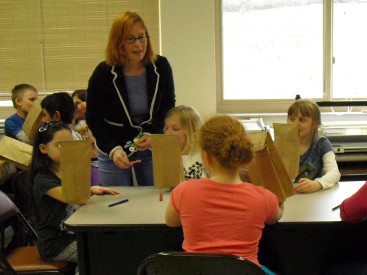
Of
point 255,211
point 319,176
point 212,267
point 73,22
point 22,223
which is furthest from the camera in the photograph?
point 73,22

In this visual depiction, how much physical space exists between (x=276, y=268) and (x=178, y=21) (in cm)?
236

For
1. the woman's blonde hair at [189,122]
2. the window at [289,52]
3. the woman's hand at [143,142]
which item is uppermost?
the window at [289,52]

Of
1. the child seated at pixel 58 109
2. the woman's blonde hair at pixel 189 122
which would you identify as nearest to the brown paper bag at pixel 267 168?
the woman's blonde hair at pixel 189 122

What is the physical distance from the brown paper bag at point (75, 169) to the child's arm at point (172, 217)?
0.42m

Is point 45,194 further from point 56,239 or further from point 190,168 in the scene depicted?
point 190,168

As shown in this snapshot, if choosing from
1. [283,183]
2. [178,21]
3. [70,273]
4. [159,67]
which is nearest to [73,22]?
[178,21]

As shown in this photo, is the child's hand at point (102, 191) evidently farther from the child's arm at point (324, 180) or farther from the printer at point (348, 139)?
the printer at point (348, 139)

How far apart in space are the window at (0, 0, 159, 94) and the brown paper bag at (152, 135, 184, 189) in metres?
2.22

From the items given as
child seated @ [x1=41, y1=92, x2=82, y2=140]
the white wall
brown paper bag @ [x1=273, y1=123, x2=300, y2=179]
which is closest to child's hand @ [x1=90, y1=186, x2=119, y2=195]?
brown paper bag @ [x1=273, y1=123, x2=300, y2=179]

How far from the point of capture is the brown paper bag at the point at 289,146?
1.96m

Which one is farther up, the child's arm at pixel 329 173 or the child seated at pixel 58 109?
the child seated at pixel 58 109

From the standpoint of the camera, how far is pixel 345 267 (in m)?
1.77

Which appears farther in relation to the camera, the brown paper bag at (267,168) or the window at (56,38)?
the window at (56,38)

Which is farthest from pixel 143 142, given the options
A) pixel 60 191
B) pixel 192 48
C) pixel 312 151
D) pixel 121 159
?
pixel 192 48
